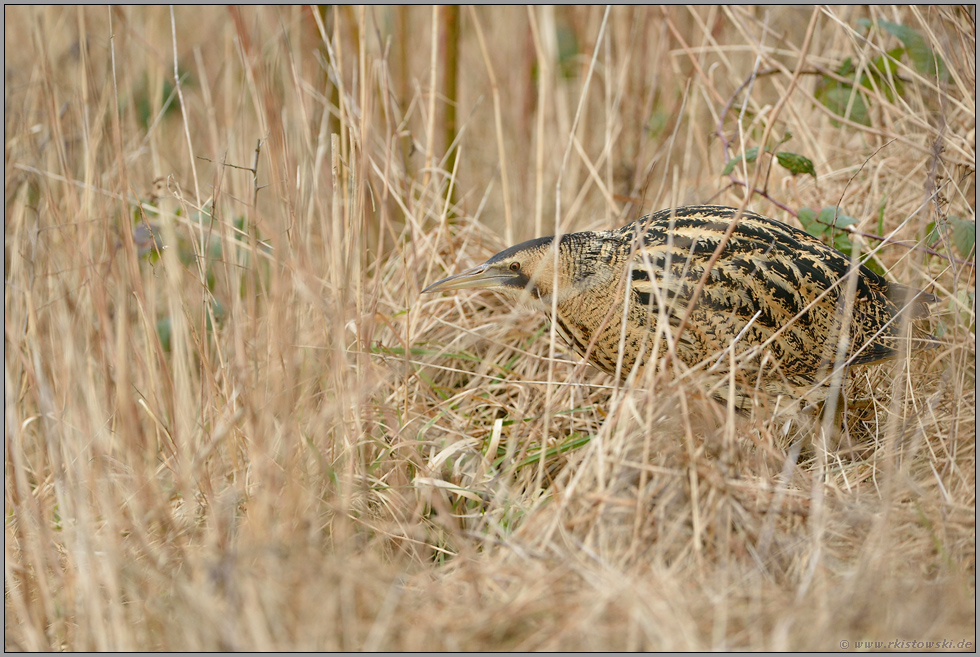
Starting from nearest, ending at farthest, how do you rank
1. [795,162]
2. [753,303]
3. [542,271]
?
1. [753,303]
2. [542,271]
3. [795,162]

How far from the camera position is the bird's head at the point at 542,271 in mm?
2320

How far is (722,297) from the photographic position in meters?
2.18

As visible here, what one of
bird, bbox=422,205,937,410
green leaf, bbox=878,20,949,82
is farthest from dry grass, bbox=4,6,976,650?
bird, bbox=422,205,937,410

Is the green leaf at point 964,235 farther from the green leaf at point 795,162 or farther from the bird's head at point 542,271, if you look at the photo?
the bird's head at point 542,271

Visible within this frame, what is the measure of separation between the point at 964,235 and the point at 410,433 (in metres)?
1.64

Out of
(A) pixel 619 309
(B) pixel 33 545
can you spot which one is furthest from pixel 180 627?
(A) pixel 619 309

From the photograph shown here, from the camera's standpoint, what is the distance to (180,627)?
148 cm

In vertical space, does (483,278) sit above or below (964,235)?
below

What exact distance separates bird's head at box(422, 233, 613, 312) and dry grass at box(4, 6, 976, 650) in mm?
230

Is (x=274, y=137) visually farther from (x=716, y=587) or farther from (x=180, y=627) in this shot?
(x=716, y=587)

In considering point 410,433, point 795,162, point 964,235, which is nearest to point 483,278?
point 410,433

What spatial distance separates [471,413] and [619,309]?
629 millimetres

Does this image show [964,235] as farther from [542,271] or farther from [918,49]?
[542,271]

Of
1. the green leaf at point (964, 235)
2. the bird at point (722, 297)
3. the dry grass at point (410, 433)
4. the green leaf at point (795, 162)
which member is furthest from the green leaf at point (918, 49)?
the bird at point (722, 297)
